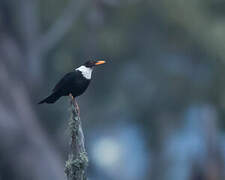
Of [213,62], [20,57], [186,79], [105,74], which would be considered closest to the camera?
[20,57]

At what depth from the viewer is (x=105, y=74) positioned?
21500 mm

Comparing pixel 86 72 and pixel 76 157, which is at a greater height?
pixel 86 72

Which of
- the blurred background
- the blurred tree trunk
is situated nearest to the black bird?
the blurred tree trunk

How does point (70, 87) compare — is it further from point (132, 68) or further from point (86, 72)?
point (132, 68)

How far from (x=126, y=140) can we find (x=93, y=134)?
16.1 ft

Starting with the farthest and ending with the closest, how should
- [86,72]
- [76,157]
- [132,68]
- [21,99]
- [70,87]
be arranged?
[132,68], [21,99], [86,72], [70,87], [76,157]

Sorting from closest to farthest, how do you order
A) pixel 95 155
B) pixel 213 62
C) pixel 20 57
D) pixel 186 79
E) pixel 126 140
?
pixel 20 57, pixel 213 62, pixel 186 79, pixel 95 155, pixel 126 140

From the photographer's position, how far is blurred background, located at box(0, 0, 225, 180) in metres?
16.9

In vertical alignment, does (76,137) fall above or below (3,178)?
below

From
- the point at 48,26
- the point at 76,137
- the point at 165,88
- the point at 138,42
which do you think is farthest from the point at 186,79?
the point at 76,137

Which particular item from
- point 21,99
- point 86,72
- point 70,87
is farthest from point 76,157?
point 21,99

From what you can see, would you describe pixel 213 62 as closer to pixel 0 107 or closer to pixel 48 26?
pixel 48 26

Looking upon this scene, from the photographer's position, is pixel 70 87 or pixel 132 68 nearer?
pixel 70 87

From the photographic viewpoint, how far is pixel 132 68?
70.7ft
